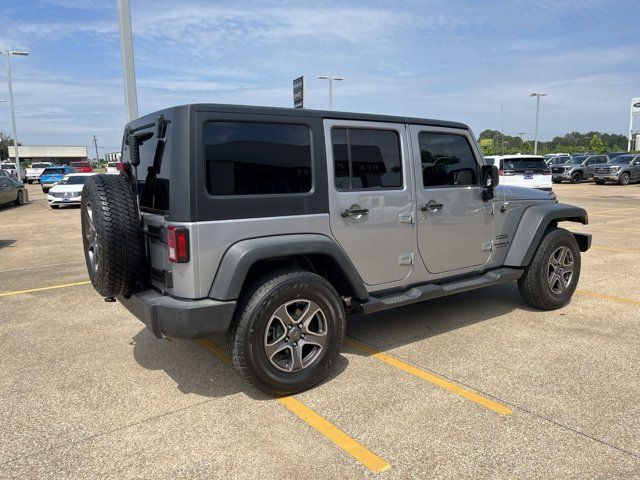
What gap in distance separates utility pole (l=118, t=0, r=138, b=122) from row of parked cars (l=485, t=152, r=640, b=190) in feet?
39.2

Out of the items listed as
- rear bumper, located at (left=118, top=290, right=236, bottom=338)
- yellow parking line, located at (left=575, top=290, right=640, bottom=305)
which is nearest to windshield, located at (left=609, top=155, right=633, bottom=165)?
yellow parking line, located at (left=575, top=290, right=640, bottom=305)

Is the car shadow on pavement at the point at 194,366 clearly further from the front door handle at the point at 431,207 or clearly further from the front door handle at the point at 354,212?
the front door handle at the point at 431,207

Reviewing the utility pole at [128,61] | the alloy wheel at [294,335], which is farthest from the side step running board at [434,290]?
the utility pole at [128,61]

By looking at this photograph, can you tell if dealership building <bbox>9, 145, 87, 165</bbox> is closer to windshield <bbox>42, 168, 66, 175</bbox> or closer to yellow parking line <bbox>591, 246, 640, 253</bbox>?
windshield <bbox>42, 168, 66, 175</bbox>

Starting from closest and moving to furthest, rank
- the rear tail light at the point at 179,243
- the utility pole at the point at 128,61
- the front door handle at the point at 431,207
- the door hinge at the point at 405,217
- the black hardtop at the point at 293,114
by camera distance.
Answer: the rear tail light at the point at 179,243 < the black hardtop at the point at 293,114 < the door hinge at the point at 405,217 < the front door handle at the point at 431,207 < the utility pole at the point at 128,61

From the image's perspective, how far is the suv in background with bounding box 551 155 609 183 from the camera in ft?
99.7

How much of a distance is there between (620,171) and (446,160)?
27.3m

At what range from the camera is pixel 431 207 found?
4.36 meters

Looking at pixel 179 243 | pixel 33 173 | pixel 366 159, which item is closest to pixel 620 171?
pixel 366 159

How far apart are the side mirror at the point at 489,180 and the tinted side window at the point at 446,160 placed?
8cm

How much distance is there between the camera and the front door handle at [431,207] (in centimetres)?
431

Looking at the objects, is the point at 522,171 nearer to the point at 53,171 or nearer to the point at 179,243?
the point at 179,243

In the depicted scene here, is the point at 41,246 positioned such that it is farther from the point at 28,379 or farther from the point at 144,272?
the point at 144,272

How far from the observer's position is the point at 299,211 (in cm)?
360
